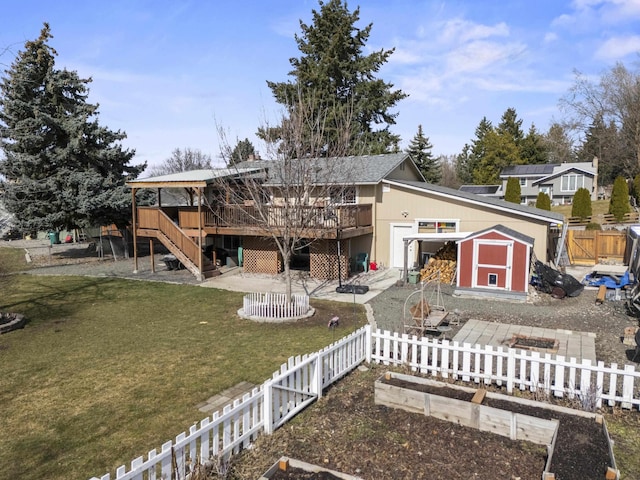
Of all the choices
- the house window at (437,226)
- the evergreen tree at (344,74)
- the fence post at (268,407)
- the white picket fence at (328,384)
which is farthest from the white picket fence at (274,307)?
the evergreen tree at (344,74)

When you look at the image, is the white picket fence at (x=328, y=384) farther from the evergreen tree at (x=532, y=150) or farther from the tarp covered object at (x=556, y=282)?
the evergreen tree at (x=532, y=150)

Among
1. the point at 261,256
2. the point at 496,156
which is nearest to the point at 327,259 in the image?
the point at 261,256

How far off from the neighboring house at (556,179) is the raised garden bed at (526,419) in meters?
47.4

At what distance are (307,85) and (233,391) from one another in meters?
33.1

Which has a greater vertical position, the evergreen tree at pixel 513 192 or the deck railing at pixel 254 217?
the evergreen tree at pixel 513 192

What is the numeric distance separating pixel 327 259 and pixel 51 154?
1679 centimetres

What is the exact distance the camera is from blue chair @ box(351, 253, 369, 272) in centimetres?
2042

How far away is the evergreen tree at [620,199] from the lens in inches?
1453

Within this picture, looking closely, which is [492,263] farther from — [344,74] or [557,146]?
[557,146]

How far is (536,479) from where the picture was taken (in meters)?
4.76

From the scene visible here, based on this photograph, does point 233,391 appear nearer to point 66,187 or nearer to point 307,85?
point 66,187

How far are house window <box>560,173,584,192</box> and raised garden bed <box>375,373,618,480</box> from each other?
52566 mm

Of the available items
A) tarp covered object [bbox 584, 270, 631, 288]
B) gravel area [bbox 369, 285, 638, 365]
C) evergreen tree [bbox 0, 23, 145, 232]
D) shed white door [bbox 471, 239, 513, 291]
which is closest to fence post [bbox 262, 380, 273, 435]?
gravel area [bbox 369, 285, 638, 365]

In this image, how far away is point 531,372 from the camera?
278 inches
